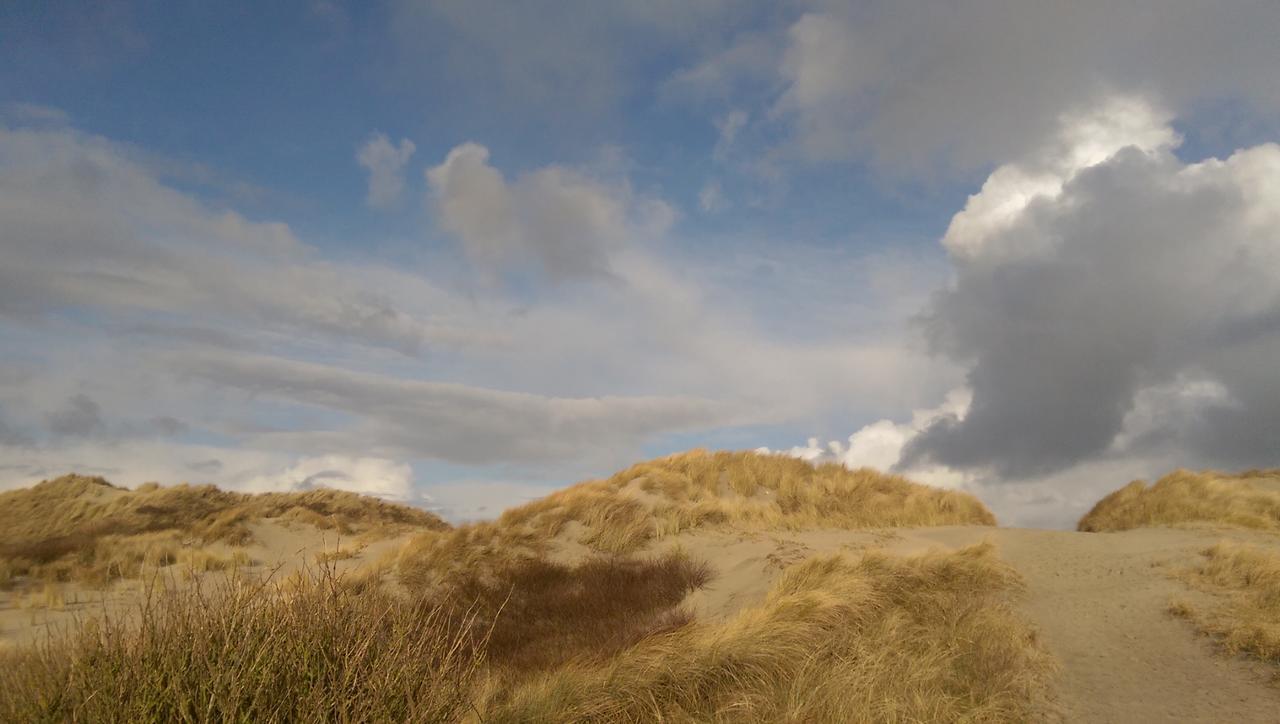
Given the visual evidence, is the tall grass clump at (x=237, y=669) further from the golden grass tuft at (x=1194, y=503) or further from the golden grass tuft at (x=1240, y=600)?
the golden grass tuft at (x=1194, y=503)

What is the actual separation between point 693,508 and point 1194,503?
1215cm

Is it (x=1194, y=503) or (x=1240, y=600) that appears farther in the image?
(x=1194, y=503)

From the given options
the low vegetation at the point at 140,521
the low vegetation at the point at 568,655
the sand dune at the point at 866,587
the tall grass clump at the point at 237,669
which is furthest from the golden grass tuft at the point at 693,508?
the tall grass clump at the point at 237,669

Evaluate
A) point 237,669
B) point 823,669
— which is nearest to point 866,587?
point 823,669

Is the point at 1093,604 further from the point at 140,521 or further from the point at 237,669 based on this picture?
the point at 140,521

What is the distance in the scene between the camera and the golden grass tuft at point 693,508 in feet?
44.4

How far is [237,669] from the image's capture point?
3666 millimetres

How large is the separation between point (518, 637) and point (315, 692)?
239 inches

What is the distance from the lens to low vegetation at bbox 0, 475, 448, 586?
16562mm

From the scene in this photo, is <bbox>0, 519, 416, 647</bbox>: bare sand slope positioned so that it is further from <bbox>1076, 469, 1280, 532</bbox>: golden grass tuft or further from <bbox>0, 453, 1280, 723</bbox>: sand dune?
<bbox>1076, 469, 1280, 532</bbox>: golden grass tuft

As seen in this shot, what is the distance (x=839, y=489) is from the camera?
1928cm

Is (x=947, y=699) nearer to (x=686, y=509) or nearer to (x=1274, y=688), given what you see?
(x=1274, y=688)

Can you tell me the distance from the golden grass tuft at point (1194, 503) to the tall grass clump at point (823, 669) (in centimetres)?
1058

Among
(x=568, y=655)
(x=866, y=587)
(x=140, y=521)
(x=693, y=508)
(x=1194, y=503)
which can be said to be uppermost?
(x=1194, y=503)
